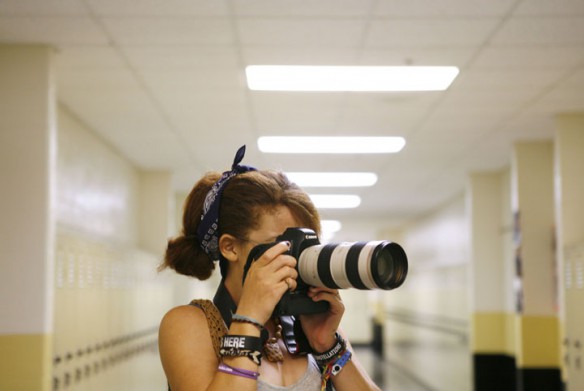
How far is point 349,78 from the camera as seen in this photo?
5.35 meters

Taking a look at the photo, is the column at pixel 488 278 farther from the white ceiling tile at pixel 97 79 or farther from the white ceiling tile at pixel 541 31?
the white ceiling tile at pixel 97 79

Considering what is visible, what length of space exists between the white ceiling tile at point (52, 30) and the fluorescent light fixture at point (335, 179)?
17.3 ft

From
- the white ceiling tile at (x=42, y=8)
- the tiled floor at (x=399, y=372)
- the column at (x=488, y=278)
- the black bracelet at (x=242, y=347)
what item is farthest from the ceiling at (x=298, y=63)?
the black bracelet at (x=242, y=347)

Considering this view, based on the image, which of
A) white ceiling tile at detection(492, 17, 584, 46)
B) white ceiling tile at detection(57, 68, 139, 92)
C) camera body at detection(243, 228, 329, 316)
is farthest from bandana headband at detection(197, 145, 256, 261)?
white ceiling tile at detection(57, 68, 139, 92)

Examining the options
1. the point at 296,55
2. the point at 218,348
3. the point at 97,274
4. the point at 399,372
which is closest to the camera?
the point at 218,348

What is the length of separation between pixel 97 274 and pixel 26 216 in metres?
1.80

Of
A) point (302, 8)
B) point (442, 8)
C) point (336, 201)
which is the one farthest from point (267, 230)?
point (336, 201)

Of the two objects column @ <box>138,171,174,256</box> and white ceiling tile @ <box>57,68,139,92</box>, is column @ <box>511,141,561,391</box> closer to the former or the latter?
white ceiling tile @ <box>57,68,139,92</box>

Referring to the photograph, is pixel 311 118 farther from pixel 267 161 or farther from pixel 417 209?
pixel 417 209

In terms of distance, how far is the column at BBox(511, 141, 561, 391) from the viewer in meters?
7.72

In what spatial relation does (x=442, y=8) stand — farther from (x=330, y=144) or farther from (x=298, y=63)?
(x=330, y=144)

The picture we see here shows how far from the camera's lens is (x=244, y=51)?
4750 mm

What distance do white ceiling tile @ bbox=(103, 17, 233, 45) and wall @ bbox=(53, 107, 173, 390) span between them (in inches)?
55.7

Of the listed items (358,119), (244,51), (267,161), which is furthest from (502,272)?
(244,51)
